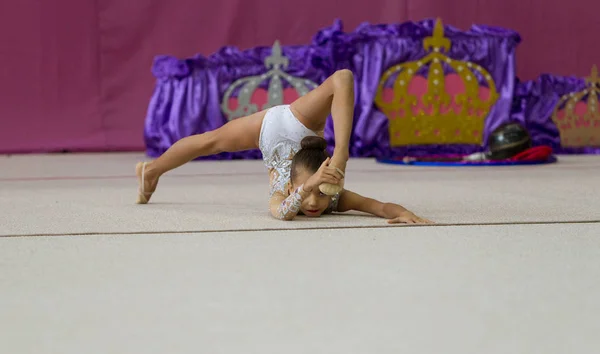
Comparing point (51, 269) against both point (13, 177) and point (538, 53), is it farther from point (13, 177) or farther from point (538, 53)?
point (538, 53)

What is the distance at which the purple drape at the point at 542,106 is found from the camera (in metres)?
4.37

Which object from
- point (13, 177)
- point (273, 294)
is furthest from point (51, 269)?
point (13, 177)

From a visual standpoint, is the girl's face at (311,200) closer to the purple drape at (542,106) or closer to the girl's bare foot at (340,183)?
the girl's bare foot at (340,183)

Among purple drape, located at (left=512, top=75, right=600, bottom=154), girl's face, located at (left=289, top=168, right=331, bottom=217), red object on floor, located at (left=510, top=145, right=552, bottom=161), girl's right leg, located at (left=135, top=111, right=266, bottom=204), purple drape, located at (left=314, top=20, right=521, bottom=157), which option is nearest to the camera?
girl's face, located at (left=289, top=168, right=331, bottom=217)

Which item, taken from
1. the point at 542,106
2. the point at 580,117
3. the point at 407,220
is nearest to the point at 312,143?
the point at 407,220

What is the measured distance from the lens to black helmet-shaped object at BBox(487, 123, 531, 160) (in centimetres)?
365

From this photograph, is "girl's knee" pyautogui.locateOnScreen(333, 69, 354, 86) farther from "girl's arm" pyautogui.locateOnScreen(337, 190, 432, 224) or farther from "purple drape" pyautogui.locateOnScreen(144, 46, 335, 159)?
"purple drape" pyautogui.locateOnScreen(144, 46, 335, 159)

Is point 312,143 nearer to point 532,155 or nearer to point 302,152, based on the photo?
point 302,152

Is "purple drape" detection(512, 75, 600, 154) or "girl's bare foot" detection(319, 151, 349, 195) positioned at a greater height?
"girl's bare foot" detection(319, 151, 349, 195)

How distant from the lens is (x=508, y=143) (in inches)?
144

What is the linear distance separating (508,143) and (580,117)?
106cm

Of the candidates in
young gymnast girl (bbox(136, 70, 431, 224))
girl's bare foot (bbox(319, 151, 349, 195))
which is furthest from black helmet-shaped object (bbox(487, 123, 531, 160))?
girl's bare foot (bbox(319, 151, 349, 195))

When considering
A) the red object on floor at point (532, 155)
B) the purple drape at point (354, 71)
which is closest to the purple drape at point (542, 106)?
the purple drape at point (354, 71)

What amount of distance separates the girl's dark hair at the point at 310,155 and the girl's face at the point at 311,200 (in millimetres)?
14
